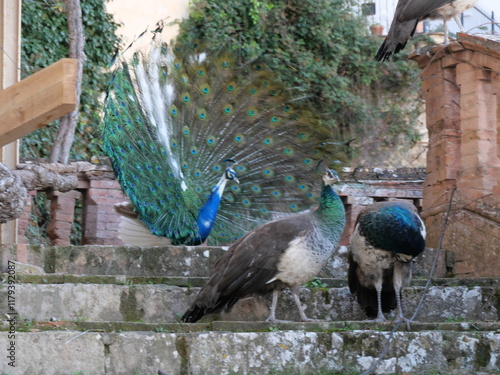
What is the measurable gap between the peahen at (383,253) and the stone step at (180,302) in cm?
16

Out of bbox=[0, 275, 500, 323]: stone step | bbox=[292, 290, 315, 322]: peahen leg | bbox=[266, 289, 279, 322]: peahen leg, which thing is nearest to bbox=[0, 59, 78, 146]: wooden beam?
bbox=[0, 275, 500, 323]: stone step

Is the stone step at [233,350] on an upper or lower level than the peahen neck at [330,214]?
lower

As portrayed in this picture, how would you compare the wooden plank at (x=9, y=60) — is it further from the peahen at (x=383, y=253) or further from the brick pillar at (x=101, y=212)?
the peahen at (x=383, y=253)

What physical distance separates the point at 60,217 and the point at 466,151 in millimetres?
4215

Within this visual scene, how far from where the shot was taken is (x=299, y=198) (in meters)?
9.02

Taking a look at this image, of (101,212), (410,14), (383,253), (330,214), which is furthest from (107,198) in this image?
(383,253)

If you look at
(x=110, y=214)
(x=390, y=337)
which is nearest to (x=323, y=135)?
(x=110, y=214)

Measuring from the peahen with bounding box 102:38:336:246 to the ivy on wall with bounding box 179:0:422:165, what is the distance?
18.1ft

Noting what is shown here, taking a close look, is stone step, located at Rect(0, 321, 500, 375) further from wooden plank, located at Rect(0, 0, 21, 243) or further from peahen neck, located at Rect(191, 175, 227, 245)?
wooden plank, located at Rect(0, 0, 21, 243)

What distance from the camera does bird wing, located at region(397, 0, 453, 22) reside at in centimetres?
784

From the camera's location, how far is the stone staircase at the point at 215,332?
5.13 m

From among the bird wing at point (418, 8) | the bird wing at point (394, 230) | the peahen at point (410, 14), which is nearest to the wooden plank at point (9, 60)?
the peahen at point (410, 14)

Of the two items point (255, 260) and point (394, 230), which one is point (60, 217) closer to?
point (255, 260)

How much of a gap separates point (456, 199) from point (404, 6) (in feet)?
5.45
